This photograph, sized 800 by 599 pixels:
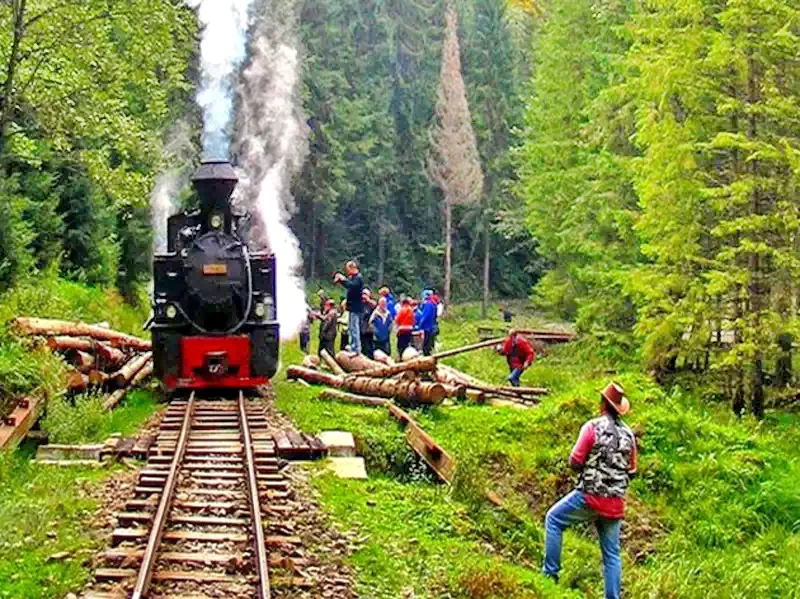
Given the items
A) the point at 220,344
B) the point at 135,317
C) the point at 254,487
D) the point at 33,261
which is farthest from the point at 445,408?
the point at 135,317

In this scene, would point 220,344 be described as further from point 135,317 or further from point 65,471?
point 135,317

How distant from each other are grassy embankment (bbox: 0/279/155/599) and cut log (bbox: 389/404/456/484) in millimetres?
3675

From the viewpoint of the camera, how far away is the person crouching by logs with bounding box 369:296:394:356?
20.8 metres

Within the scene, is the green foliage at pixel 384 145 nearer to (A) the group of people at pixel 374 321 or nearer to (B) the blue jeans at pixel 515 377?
(A) the group of people at pixel 374 321

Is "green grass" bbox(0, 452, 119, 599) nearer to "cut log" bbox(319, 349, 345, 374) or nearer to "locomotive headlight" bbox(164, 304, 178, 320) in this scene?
"locomotive headlight" bbox(164, 304, 178, 320)

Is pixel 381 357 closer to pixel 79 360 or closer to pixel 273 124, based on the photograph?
pixel 79 360

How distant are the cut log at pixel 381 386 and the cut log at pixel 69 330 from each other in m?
3.19

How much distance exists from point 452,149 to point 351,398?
34.4 meters

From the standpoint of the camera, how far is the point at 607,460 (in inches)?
330

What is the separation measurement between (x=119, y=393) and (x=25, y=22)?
19.2 ft

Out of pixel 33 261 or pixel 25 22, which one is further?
pixel 33 261

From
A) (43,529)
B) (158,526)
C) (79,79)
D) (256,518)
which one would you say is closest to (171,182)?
(79,79)

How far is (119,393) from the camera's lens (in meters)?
16.1

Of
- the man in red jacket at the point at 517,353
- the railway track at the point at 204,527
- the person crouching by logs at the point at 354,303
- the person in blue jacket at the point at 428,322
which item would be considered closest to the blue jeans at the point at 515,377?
the man in red jacket at the point at 517,353
